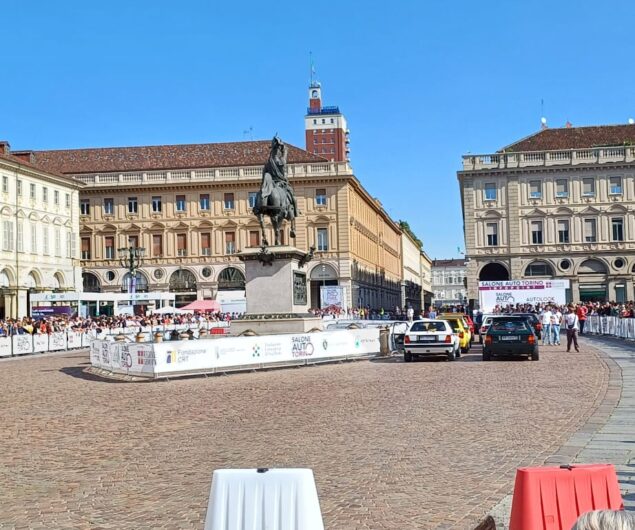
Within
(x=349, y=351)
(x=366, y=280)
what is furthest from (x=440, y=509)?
(x=366, y=280)

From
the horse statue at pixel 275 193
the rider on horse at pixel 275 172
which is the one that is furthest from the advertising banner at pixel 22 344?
the rider on horse at pixel 275 172

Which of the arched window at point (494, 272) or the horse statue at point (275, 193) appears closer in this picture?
the horse statue at point (275, 193)

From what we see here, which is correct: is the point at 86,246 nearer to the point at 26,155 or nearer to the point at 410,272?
the point at 26,155

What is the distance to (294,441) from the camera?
1177 cm

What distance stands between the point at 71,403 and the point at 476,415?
846cm

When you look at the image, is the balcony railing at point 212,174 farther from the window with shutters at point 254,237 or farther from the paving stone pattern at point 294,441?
the paving stone pattern at point 294,441

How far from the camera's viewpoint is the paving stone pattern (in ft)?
26.5

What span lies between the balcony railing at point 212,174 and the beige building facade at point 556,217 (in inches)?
516

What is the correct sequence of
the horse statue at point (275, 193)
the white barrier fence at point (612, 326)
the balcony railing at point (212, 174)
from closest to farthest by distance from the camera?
the horse statue at point (275, 193) < the white barrier fence at point (612, 326) < the balcony railing at point (212, 174)

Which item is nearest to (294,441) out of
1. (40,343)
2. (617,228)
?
(40,343)

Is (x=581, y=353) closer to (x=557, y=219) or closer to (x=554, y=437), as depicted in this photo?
(x=554, y=437)

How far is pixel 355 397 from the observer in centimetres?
1744

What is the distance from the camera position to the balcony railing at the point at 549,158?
75.2 meters

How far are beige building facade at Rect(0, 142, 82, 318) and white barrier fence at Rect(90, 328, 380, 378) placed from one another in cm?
3735
